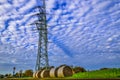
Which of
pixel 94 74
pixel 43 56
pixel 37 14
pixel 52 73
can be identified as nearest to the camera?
pixel 94 74

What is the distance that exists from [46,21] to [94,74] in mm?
39379

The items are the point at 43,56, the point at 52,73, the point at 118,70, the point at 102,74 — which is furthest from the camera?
the point at 43,56

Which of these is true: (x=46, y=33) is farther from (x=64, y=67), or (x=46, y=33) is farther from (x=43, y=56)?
(x=64, y=67)

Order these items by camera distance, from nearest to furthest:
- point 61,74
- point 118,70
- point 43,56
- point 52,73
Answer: point 118,70 → point 61,74 → point 52,73 → point 43,56

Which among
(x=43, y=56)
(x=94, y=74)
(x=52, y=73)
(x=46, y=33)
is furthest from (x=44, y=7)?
(x=94, y=74)

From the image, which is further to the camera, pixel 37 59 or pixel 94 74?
pixel 37 59

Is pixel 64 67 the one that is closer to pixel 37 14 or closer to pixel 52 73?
pixel 52 73

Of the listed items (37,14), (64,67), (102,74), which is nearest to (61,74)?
(64,67)

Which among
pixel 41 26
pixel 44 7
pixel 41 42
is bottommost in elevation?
pixel 41 42

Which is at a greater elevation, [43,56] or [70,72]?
[43,56]

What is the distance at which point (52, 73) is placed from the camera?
124 feet

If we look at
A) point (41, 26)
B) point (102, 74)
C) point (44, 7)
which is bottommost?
point (102, 74)

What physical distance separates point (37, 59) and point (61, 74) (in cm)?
1790

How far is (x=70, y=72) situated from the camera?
3528cm
